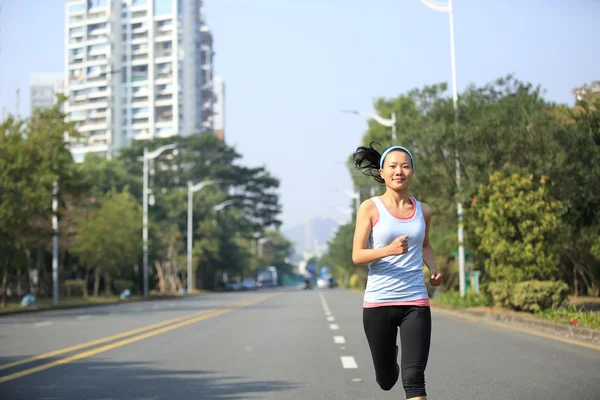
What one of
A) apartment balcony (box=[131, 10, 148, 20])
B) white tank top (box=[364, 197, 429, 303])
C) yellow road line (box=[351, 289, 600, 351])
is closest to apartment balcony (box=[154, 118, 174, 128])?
apartment balcony (box=[131, 10, 148, 20])

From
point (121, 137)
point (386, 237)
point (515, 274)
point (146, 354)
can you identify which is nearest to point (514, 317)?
point (515, 274)

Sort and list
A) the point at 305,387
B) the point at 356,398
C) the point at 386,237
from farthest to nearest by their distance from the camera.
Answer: the point at 305,387 < the point at 356,398 < the point at 386,237

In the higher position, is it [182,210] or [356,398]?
[182,210]

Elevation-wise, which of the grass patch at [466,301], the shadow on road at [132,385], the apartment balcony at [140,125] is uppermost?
the apartment balcony at [140,125]

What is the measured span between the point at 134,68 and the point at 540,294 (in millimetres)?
126371

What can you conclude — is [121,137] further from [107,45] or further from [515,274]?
[515,274]

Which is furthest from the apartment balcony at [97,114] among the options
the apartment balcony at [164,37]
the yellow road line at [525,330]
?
the yellow road line at [525,330]

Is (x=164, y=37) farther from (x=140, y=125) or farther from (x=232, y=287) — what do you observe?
(x=232, y=287)

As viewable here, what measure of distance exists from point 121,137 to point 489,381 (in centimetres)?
13476

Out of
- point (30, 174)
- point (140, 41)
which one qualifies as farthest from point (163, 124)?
point (30, 174)

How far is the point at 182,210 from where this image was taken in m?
75.6

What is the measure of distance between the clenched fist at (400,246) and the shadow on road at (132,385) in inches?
141

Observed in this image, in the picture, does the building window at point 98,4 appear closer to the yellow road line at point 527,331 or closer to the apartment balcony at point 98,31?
the apartment balcony at point 98,31

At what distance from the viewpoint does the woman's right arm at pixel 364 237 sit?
544 cm
